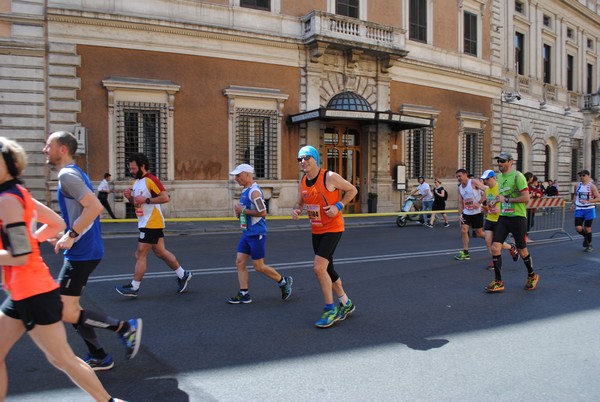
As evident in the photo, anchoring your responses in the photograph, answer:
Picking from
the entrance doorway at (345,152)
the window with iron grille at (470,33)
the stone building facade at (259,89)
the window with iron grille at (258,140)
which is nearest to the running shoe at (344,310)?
the stone building facade at (259,89)

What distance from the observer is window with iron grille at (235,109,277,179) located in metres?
19.7

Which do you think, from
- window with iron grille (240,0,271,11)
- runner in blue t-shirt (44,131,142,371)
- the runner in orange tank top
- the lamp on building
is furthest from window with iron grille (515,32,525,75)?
runner in blue t-shirt (44,131,142,371)

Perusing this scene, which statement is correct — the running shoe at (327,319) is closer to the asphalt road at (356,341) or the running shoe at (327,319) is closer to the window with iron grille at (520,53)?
the asphalt road at (356,341)

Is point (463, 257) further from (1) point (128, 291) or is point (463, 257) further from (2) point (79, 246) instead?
(2) point (79, 246)

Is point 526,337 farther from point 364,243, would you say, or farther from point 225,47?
point 225,47

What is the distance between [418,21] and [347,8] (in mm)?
4765

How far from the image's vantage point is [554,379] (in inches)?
160

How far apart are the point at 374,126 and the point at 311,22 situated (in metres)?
5.49

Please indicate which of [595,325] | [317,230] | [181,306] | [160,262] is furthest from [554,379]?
[160,262]

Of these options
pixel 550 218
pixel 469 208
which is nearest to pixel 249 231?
pixel 469 208

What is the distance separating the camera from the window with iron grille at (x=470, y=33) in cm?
2752

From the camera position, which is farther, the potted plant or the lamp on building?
the lamp on building

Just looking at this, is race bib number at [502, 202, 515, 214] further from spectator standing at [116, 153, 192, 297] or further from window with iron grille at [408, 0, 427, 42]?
window with iron grille at [408, 0, 427, 42]

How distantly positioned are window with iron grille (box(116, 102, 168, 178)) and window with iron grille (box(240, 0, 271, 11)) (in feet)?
17.7
